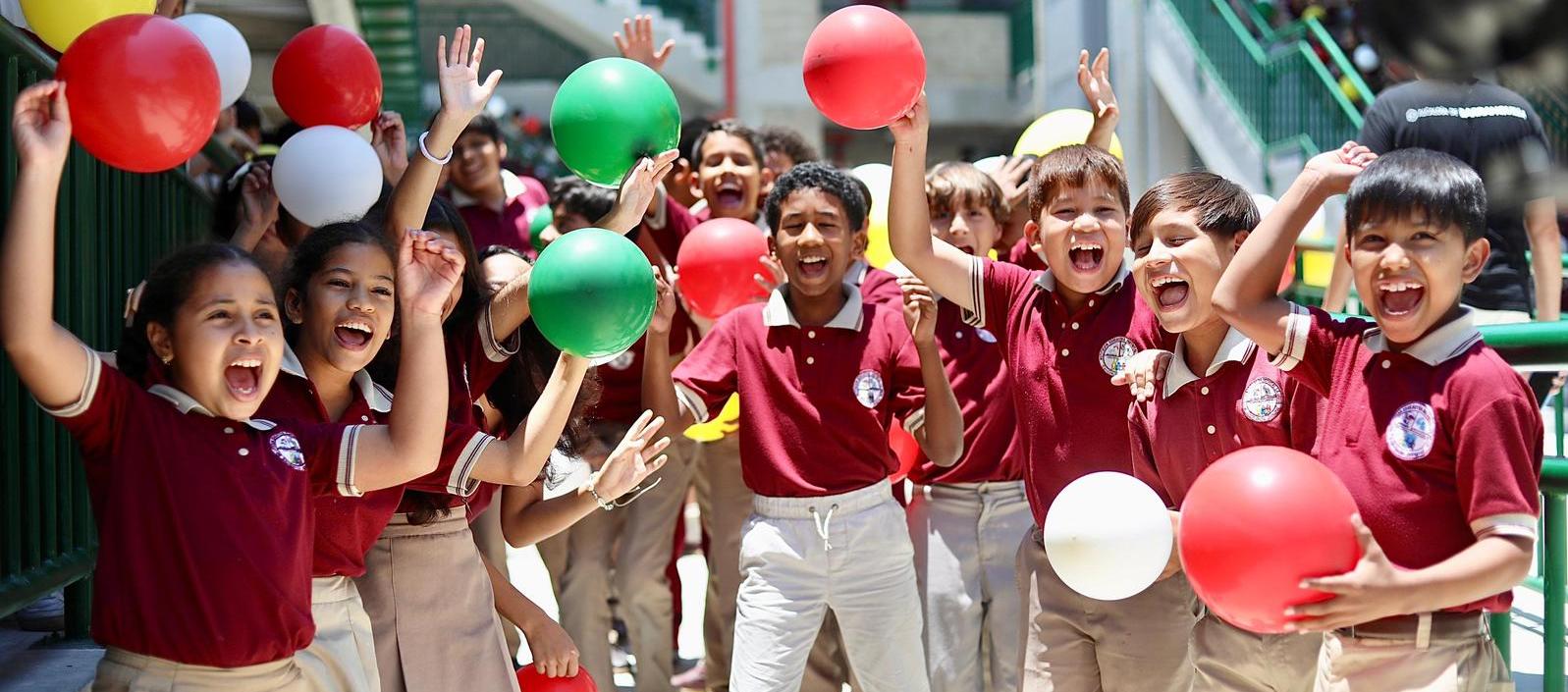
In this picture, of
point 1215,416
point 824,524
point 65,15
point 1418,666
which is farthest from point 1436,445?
point 65,15

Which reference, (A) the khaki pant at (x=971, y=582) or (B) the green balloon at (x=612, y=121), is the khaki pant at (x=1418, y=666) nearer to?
(A) the khaki pant at (x=971, y=582)

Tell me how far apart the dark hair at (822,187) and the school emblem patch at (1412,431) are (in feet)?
6.48

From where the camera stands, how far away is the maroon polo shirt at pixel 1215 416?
10.7 feet

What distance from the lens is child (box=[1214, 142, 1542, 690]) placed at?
8.17 ft

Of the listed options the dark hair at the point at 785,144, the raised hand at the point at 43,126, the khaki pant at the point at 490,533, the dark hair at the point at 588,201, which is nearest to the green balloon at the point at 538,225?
the dark hair at the point at 588,201

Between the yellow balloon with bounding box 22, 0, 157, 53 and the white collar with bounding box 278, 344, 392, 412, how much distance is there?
0.86 meters

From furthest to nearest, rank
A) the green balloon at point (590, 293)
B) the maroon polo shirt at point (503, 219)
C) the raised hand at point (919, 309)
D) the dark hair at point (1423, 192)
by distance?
the maroon polo shirt at point (503, 219)
the raised hand at point (919, 309)
the green balloon at point (590, 293)
the dark hair at point (1423, 192)

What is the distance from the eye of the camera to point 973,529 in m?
4.48

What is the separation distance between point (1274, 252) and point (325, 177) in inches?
94.3

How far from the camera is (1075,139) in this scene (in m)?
5.42

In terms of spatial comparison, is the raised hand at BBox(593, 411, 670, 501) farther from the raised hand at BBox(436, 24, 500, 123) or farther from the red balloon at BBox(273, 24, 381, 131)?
the red balloon at BBox(273, 24, 381, 131)

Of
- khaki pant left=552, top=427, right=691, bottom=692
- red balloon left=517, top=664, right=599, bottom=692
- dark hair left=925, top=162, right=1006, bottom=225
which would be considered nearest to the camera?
red balloon left=517, top=664, right=599, bottom=692

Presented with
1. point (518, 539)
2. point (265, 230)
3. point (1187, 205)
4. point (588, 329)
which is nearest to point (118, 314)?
point (265, 230)

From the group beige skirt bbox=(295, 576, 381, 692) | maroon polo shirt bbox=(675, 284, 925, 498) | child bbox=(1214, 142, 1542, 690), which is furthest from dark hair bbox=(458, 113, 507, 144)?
child bbox=(1214, 142, 1542, 690)
